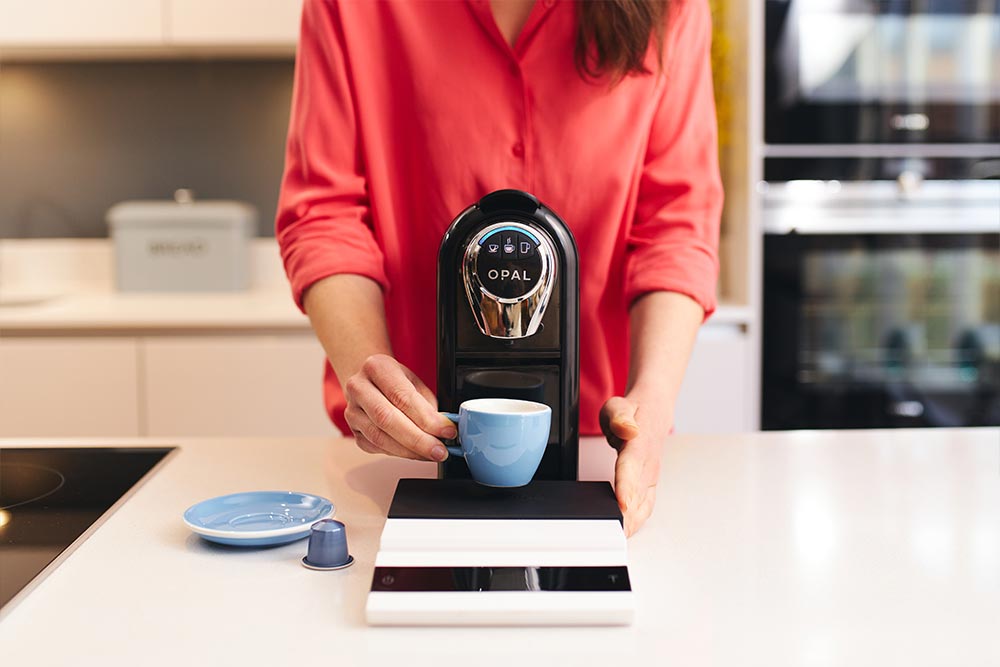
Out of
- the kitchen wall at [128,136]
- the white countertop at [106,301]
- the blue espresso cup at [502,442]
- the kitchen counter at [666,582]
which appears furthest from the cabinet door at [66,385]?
the blue espresso cup at [502,442]

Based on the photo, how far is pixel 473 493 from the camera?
77 cm

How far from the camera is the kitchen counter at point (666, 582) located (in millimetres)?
588

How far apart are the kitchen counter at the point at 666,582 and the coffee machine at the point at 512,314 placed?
0.12m

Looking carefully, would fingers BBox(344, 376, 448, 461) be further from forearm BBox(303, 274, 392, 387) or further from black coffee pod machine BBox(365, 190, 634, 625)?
forearm BBox(303, 274, 392, 387)

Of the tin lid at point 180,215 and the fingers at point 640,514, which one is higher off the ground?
the tin lid at point 180,215

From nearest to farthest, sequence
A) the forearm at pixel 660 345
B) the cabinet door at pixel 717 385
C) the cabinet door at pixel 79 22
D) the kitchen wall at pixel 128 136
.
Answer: the forearm at pixel 660 345, the cabinet door at pixel 717 385, the cabinet door at pixel 79 22, the kitchen wall at pixel 128 136

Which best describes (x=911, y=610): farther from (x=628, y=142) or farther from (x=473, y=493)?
(x=628, y=142)

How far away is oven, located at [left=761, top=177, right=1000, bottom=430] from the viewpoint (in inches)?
92.2

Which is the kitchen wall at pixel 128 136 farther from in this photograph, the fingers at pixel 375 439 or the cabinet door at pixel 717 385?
the fingers at pixel 375 439

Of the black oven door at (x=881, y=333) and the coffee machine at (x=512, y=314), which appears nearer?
the coffee machine at (x=512, y=314)

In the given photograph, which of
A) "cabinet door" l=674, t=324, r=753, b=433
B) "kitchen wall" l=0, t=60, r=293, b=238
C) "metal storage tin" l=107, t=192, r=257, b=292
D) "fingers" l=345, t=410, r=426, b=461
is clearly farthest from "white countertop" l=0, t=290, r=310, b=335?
"fingers" l=345, t=410, r=426, b=461

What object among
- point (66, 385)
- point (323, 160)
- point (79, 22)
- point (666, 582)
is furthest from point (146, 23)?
point (666, 582)

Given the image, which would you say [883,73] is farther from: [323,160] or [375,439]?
[375,439]

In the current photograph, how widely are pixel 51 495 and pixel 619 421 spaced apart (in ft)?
1.67
